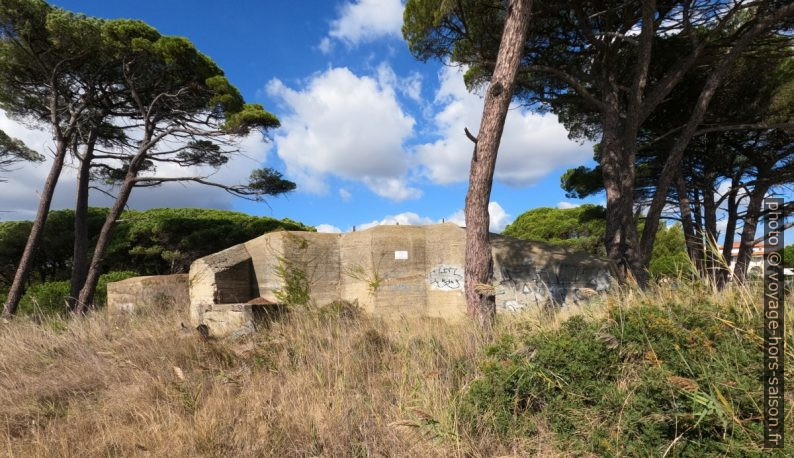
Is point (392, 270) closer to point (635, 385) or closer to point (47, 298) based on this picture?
point (635, 385)

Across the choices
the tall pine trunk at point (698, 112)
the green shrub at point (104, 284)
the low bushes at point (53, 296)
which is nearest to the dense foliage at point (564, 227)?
the tall pine trunk at point (698, 112)

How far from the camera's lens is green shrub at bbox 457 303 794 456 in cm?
223

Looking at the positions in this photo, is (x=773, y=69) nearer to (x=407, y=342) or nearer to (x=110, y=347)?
(x=407, y=342)

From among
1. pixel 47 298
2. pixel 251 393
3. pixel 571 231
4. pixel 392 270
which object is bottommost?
pixel 251 393

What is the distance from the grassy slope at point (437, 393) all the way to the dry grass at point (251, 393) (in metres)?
0.01

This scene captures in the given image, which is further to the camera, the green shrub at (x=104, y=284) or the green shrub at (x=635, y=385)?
the green shrub at (x=104, y=284)

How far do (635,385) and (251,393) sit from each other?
2640mm

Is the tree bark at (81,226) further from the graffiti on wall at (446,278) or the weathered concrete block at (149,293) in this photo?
the graffiti on wall at (446,278)

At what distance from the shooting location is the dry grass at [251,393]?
8.33 feet

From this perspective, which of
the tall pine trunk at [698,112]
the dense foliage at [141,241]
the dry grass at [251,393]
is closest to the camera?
the dry grass at [251,393]

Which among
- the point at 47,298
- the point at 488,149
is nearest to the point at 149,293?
the point at 47,298

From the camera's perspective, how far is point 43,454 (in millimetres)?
2564

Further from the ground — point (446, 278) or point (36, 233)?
point (36, 233)

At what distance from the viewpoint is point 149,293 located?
772 centimetres
